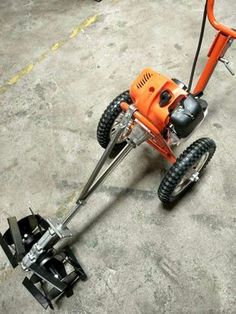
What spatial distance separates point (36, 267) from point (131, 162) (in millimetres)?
845

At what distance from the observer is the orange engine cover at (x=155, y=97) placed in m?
1.46

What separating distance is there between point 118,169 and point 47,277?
80cm

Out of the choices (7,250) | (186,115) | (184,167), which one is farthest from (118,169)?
(7,250)

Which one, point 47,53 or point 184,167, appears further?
point 47,53

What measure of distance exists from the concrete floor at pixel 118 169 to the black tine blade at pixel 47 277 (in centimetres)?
28

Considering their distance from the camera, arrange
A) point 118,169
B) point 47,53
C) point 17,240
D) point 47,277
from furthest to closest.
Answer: point 47,53
point 118,169
point 17,240
point 47,277

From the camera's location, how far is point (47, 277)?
1430mm

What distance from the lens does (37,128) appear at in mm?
2215

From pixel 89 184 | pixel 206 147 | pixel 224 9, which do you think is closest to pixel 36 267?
pixel 89 184

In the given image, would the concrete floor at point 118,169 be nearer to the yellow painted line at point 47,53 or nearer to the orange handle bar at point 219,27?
the yellow painted line at point 47,53

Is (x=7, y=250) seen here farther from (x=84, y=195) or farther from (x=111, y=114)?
(x=111, y=114)

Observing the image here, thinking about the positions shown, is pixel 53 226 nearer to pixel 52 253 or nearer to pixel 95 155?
pixel 52 253

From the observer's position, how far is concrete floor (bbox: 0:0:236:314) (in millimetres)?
1690

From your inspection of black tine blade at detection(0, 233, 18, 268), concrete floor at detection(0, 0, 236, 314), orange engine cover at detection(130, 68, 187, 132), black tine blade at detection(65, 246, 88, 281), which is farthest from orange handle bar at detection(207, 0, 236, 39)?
black tine blade at detection(0, 233, 18, 268)
